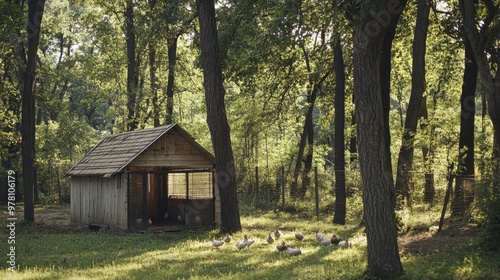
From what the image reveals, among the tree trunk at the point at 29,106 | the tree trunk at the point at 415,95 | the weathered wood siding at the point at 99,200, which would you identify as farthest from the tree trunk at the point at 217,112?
the tree trunk at the point at 29,106

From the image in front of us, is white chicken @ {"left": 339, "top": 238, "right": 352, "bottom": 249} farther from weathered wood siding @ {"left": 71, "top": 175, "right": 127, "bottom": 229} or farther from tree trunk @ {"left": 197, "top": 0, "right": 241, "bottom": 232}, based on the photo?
weathered wood siding @ {"left": 71, "top": 175, "right": 127, "bottom": 229}

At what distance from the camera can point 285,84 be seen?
2848 centimetres

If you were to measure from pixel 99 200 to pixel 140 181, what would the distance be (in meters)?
1.78

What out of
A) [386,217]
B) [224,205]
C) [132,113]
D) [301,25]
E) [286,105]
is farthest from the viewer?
[132,113]

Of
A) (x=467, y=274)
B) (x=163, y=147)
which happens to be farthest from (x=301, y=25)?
(x=163, y=147)

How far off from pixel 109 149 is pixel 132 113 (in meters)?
12.0

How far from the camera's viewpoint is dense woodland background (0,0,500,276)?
1453cm

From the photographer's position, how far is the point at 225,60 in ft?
67.5

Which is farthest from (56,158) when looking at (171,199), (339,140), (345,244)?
(345,244)

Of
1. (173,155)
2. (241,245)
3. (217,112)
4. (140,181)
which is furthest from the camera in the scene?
(140,181)

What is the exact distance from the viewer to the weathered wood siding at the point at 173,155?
20656 mm

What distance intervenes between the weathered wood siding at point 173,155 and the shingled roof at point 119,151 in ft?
0.68

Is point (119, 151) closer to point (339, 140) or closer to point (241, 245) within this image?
point (339, 140)

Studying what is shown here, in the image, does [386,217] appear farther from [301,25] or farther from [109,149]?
[109,149]
